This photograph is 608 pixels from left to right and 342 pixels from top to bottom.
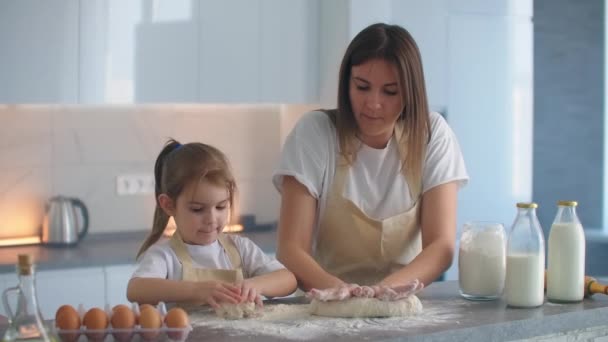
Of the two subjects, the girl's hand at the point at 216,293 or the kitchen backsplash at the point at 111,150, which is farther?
the kitchen backsplash at the point at 111,150

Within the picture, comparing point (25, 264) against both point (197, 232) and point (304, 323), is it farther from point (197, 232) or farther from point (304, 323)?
point (197, 232)

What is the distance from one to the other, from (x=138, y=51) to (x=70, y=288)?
0.94 metres

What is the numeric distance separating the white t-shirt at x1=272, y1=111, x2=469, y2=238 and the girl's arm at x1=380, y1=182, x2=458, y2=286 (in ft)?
0.09

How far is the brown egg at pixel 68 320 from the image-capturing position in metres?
1.69

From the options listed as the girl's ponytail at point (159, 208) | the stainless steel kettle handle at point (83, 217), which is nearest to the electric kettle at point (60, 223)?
the stainless steel kettle handle at point (83, 217)

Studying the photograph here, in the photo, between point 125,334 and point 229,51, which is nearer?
point 125,334

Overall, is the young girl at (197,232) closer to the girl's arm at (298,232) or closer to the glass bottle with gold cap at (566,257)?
the girl's arm at (298,232)

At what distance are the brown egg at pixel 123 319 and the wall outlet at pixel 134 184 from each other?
2.54m

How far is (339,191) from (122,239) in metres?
1.97

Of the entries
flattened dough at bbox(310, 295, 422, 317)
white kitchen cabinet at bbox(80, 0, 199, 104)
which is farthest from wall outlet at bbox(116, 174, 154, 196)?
flattened dough at bbox(310, 295, 422, 317)

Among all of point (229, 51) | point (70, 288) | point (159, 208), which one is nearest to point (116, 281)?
point (70, 288)

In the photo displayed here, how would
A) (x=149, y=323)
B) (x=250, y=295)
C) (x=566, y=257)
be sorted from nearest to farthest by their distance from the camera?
(x=149, y=323) → (x=250, y=295) → (x=566, y=257)

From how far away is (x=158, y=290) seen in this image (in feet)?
6.74

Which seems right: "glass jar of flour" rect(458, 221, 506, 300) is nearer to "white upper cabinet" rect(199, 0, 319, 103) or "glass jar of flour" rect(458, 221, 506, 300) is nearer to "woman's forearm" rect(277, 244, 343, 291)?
"woman's forearm" rect(277, 244, 343, 291)
